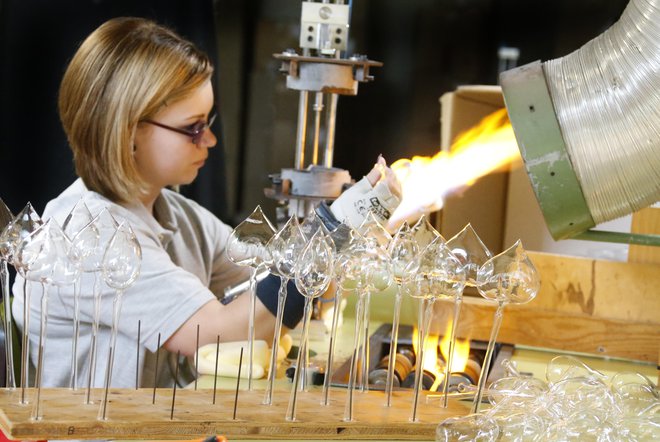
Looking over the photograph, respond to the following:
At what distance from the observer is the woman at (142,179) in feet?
5.81

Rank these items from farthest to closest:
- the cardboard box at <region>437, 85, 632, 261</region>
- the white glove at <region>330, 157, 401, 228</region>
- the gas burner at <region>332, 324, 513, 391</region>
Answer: the cardboard box at <region>437, 85, 632, 261</region> → the gas burner at <region>332, 324, 513, 391</region> → the white glove at <region>330, 157, 401, 228</region>

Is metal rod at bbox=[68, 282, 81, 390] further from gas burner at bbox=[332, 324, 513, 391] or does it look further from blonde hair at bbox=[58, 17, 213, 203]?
blonde hair at bbox=[58, 17, 213, 203]

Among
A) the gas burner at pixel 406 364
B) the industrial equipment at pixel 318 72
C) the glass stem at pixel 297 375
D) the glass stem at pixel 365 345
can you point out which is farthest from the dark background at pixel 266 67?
the glass stem at pixel 297 375

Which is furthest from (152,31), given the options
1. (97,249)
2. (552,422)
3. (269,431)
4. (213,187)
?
(213,187)

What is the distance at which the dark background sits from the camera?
3.20 meters

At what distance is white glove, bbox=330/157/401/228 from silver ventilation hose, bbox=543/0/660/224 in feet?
1.66

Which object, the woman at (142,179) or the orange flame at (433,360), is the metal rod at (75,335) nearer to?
the woman at (142,179)

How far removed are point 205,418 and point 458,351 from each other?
941 mm

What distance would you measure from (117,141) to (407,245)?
909 millimetres

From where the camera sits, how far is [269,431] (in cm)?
113

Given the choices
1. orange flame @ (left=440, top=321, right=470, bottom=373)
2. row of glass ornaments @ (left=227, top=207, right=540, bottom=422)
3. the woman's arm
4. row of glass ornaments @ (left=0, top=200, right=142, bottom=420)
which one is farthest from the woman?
row of glass ornaments @ (left=0, top=200, right=142, bottom=420)

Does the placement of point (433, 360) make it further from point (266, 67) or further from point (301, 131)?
point (266, 67)

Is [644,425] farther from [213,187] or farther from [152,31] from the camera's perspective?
[213,187]

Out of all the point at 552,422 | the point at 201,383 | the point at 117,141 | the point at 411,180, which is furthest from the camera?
the point at 117,141
